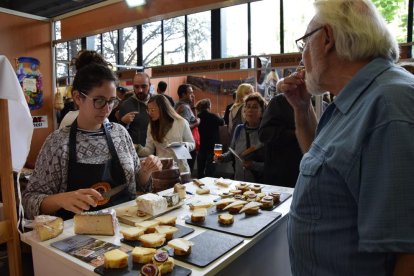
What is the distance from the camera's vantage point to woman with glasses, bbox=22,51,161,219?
1636 mm

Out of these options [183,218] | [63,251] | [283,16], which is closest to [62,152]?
[63,251]

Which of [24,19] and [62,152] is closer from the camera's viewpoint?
[62,152]

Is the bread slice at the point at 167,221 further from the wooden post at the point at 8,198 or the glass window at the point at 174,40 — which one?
the glass window at the point at 174,40

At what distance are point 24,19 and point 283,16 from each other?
595 cm

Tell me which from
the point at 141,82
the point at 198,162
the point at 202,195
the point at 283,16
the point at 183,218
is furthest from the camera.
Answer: the point at 283,16

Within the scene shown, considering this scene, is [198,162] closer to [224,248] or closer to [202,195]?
[202,195]

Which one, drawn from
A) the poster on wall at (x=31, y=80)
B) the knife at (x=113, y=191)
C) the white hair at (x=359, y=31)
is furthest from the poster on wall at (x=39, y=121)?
the white hair at (x=359, y=31)

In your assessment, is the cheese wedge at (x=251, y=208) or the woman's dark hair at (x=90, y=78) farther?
the woman's dark hair at (x=90, y=78)

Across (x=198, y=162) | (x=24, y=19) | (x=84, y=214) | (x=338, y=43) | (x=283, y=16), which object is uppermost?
(x=283, y=16)

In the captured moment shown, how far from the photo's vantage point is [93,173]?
1685 mm

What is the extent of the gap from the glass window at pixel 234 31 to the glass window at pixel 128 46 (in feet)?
9.67

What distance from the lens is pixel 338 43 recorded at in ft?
3.35

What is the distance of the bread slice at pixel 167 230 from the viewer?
131 cm

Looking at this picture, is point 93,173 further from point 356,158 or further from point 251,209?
point 356,158
